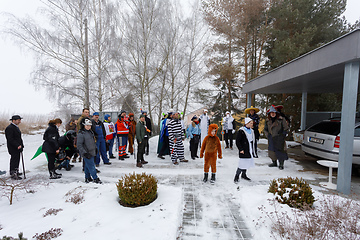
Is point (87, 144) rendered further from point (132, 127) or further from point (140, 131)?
point (132, 127)

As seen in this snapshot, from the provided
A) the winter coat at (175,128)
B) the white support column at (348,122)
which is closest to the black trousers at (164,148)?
the winter coat at (175,128)

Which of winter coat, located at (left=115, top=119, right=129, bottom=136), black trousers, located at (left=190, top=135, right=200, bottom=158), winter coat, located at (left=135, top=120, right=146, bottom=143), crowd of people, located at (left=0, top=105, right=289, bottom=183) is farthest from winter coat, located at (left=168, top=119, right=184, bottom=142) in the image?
winter coat, located at (left=115, top=119, right=129, bottom=136)

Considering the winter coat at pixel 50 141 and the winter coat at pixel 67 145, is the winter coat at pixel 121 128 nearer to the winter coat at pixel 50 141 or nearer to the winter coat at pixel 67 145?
the winter coat at pixel 67 145

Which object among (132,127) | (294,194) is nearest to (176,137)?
(132,127)

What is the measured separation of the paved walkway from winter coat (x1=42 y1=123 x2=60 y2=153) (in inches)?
153

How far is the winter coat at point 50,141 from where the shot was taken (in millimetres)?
5145

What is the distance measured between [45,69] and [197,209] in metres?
13.3

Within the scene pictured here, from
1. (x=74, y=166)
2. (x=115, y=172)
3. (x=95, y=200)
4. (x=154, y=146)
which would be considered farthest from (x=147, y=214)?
(x=154, y=146)

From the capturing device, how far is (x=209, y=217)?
3.33 meters

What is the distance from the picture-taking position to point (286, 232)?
8.73 feet

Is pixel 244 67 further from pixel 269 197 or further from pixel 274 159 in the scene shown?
pixel 269 197

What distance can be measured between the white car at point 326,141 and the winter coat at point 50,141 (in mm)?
8059

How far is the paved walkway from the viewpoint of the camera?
2867 mm

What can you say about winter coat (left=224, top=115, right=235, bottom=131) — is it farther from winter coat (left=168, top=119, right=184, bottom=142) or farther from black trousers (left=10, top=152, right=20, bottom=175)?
black trousers (left=10, top=152, right=20, bottom=175)
